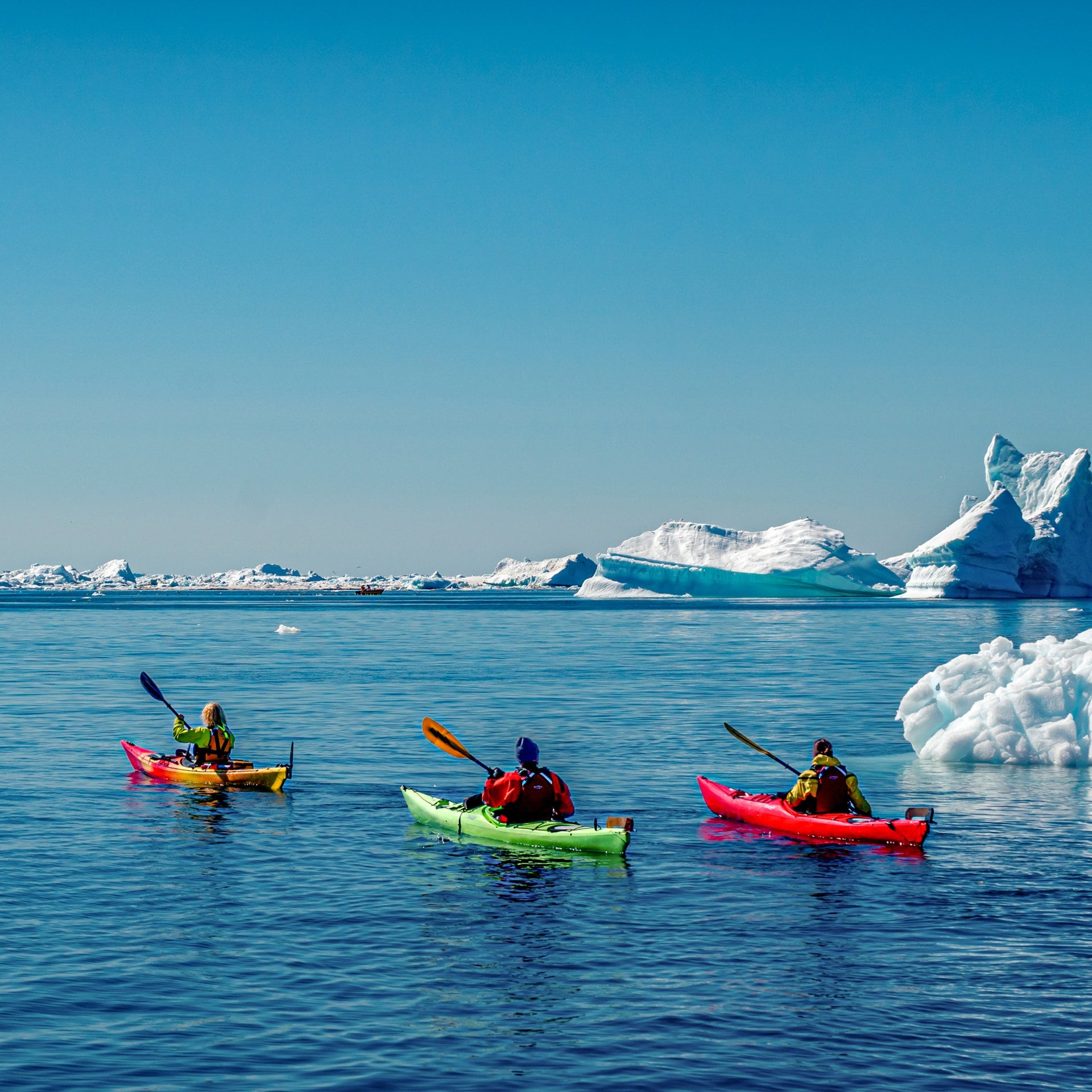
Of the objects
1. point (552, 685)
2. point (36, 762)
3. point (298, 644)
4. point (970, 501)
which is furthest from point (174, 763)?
point (970, 501)

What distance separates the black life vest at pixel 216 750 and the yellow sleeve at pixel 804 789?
30.9 ft

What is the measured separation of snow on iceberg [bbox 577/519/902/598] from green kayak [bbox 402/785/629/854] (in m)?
131

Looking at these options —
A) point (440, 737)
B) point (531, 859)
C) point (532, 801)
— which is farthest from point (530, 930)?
point (440, 737)

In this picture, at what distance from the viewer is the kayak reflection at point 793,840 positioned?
50.9ft

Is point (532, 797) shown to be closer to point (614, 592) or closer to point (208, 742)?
point (208, 742)

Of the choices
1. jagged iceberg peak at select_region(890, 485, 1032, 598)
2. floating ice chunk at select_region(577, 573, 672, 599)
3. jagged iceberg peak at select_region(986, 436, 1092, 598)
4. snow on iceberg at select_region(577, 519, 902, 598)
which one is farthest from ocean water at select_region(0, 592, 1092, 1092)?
floating ice chunk at select_region(577, 573, 672, 599)

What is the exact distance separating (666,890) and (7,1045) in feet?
23.0

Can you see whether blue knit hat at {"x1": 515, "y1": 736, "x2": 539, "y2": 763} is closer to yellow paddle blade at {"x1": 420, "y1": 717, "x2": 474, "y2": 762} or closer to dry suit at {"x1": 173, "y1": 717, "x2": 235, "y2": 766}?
yellow paddle blade at {"x1": 420, "y1": 717, "x2": 474, "y2": 762}

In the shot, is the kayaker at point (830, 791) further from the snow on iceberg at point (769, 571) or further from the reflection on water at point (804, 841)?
the snow on iceberg at point (769, 571)

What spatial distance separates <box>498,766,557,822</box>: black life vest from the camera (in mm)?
15758

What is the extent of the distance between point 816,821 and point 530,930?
5.46m

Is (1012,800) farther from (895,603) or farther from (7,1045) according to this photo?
(895,603)

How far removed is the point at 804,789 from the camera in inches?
652

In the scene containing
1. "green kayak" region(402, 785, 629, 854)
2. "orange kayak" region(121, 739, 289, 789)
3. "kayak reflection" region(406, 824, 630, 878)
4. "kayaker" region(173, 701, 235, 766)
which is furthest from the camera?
"kayaker" region(173, 701, 235, 766)
